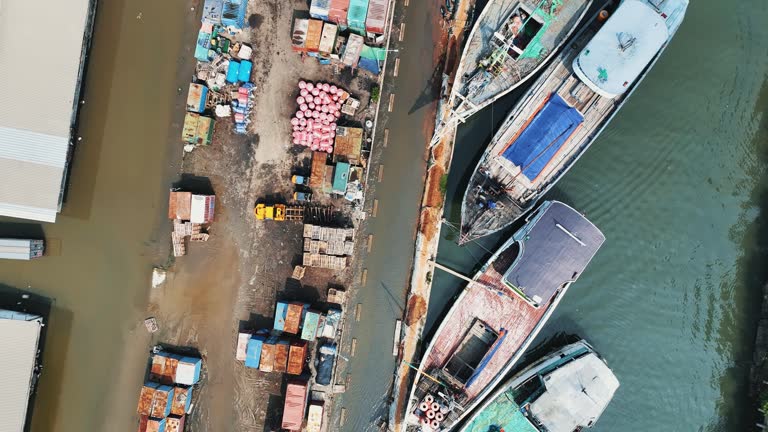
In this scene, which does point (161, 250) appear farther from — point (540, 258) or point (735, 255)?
point (735, 255)

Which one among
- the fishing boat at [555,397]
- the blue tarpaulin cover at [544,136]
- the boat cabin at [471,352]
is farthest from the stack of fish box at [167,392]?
the blue tarpaulin cover at [544,136]

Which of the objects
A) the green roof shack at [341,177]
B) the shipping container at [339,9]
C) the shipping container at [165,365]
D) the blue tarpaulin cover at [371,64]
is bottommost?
the shipping container at [165,365]

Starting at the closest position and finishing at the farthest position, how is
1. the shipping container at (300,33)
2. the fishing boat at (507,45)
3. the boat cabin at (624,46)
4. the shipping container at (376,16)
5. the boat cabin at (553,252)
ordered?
the boat cabin at (624,46) → the boat cabin at (553,252) → the fishing boat at (507,45) → the shipping container at (376,16) → the shipping container at (300,33)

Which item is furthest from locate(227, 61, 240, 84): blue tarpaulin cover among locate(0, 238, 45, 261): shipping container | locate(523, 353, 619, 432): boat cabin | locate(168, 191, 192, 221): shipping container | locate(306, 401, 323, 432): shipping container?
locate(523, 353, 619, 432): boat cabin

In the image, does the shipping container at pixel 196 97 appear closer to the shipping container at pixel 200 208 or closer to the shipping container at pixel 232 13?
the shipping container at pixel 232 13

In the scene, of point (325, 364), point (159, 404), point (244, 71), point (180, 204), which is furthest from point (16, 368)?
point (244, 71)

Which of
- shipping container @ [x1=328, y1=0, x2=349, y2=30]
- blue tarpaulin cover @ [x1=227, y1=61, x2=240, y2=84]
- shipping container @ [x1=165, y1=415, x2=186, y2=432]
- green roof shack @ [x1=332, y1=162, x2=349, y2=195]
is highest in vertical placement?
shipping container @ [x1=328, y1=0, x2=349, y2=30]

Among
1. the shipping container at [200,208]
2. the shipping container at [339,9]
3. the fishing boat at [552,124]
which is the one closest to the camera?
the fishing boat at [552,124]

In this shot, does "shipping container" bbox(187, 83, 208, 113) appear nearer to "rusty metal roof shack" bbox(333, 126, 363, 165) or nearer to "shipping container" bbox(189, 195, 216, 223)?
"shipping container" bbox(189, 195, 216, 223)
